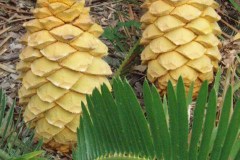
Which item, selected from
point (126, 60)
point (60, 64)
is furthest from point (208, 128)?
point (126, 60)

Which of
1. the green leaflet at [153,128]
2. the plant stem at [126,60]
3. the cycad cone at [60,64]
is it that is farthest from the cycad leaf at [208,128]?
the plant stem at [126,60]

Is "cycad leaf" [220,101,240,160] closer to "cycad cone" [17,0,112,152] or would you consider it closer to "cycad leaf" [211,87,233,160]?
"cycad leaf" [211,87,233,160]

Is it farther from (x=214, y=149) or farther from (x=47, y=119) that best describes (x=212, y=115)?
(x=47, y=119)

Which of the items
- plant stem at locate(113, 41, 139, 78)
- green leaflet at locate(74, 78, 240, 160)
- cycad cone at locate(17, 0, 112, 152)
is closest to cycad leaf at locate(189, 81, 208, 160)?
green leaflet at locate(74, 78, 240, 160)

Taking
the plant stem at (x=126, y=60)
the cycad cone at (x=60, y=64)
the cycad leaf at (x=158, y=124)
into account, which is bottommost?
the plant stem at (x=126, y=60)

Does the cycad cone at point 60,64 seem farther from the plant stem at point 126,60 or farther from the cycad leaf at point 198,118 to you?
the cycad leaf at point 198,118
